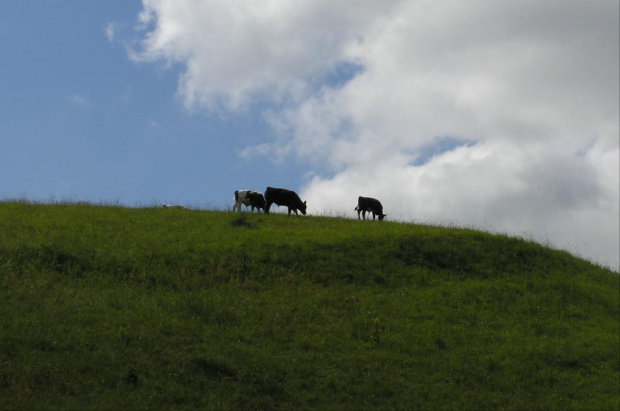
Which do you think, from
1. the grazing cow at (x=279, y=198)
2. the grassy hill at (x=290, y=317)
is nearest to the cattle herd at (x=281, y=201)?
the grazing cow at (x=279, y=198)

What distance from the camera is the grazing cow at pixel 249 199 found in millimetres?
36219

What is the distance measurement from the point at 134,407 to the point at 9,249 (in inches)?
465

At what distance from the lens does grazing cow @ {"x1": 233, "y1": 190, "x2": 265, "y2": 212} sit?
3622cm

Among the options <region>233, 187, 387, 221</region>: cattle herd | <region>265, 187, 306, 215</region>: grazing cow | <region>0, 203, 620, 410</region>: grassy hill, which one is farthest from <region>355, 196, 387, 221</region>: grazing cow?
<region>0, 203, 620, 410</region>: grassy hill

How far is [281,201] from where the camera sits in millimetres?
35406

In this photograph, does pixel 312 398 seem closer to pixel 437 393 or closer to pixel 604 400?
pixel 437 393

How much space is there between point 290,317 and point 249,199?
16977mm

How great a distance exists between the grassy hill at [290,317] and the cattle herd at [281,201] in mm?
5069

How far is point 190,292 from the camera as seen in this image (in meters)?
21.5

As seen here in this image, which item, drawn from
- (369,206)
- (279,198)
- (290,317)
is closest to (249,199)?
(279,198)

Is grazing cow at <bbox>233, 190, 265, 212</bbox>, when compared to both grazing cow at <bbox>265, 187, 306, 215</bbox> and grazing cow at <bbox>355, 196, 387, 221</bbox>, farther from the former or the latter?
grazing cow at <bbox>355, 196, 387, 221</bbox>

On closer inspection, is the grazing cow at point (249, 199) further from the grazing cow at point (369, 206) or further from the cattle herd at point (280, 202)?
the grazing cow at point (369, 206)

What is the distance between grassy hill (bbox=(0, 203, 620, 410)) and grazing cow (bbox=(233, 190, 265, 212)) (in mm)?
6161

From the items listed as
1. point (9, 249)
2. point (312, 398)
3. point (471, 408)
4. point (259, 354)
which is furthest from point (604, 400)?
point (9, 249)
